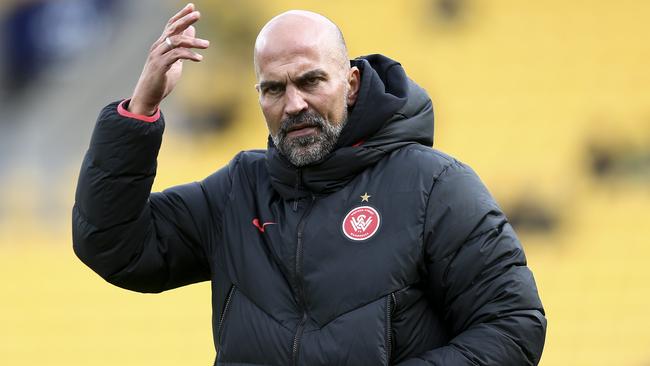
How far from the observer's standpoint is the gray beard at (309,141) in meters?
2.18

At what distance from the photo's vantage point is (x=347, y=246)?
2086mm

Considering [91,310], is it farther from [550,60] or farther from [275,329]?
[275,329]

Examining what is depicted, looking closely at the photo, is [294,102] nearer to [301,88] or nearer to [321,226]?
[301,88]

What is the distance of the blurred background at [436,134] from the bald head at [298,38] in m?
3.17

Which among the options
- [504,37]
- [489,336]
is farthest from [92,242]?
[504,37]

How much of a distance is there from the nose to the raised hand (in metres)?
0.18

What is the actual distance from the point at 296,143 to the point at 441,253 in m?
0.35

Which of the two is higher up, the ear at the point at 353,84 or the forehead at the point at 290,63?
the forehead at the point at 290,63

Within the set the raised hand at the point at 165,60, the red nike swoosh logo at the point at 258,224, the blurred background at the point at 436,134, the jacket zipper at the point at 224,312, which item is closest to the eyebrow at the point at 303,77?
the raised hand at the point at 165,60

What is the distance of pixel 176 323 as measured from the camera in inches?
220

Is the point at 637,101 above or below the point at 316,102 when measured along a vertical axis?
below

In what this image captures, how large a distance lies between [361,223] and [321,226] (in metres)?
0.07

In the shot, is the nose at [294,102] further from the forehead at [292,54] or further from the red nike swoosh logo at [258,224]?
the red nike swoosh logo at [258,224]

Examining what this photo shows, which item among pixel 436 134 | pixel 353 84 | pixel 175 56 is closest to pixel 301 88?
pixel 353 84
